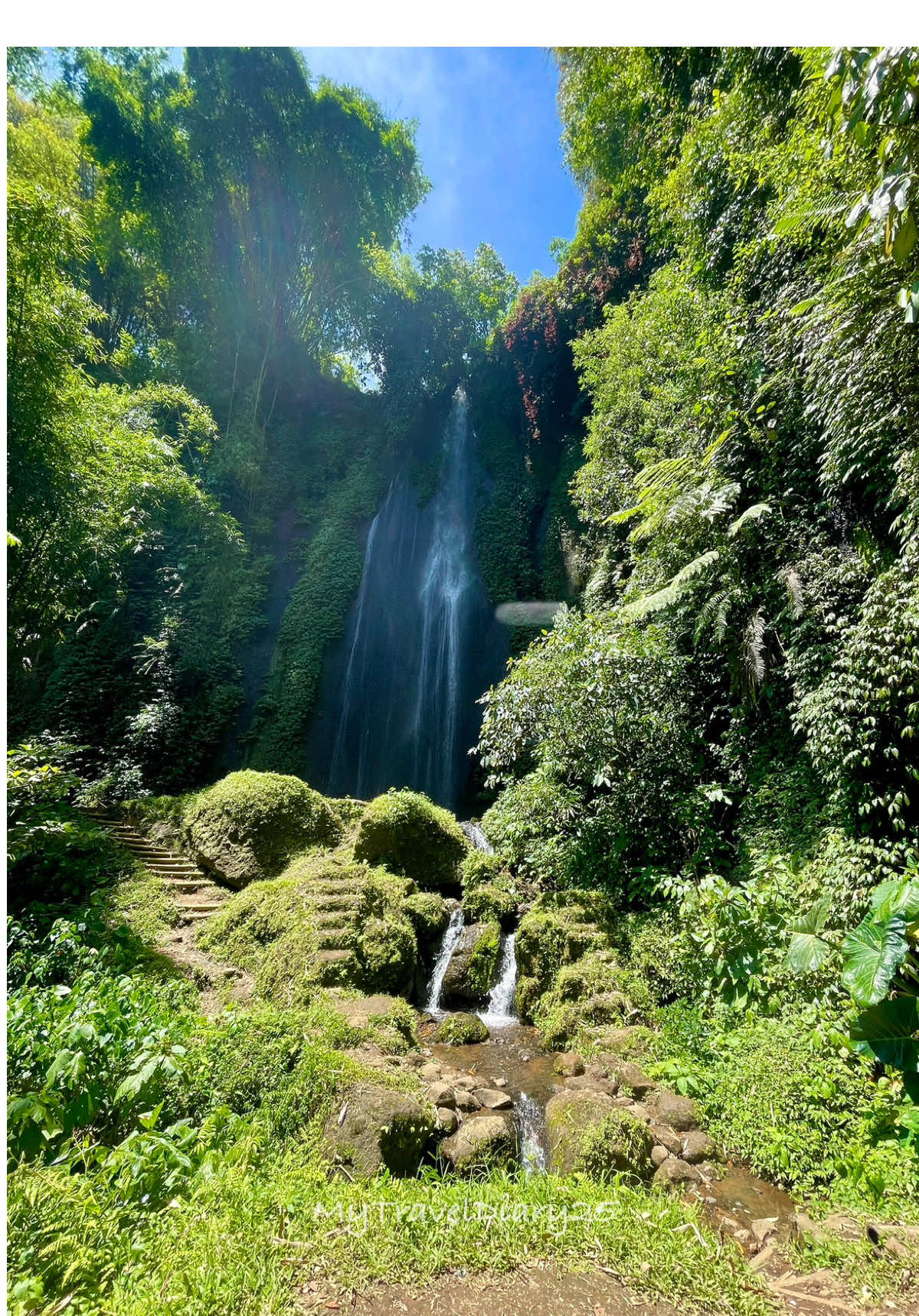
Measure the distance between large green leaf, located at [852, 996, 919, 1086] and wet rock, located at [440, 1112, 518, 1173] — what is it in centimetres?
208

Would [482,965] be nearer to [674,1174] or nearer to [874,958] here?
[674,1174]

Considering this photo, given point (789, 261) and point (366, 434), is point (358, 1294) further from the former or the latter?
point (366, 434)

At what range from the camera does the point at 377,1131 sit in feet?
8.77

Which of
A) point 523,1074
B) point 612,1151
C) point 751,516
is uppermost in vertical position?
point 751,516

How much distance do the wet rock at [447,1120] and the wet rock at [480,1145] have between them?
1.9 inches

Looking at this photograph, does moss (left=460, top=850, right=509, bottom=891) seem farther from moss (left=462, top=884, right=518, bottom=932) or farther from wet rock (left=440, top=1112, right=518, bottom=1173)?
wet rock (left=440, top=1112, right=518, bottom=1173)

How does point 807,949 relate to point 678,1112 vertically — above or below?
above

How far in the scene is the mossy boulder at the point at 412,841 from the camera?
23.5 ft

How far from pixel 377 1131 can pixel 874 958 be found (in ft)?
7.97

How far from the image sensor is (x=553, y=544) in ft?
49.2

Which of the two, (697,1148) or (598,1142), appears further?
(697,1148)

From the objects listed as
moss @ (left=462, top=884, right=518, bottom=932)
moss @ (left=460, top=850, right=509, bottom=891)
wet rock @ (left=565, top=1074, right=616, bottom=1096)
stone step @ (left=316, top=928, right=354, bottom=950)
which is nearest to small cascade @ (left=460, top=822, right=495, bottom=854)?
moss @ (left=460, top=850, right=509, bottom=891)

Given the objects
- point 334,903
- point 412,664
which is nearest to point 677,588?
point 334,903
